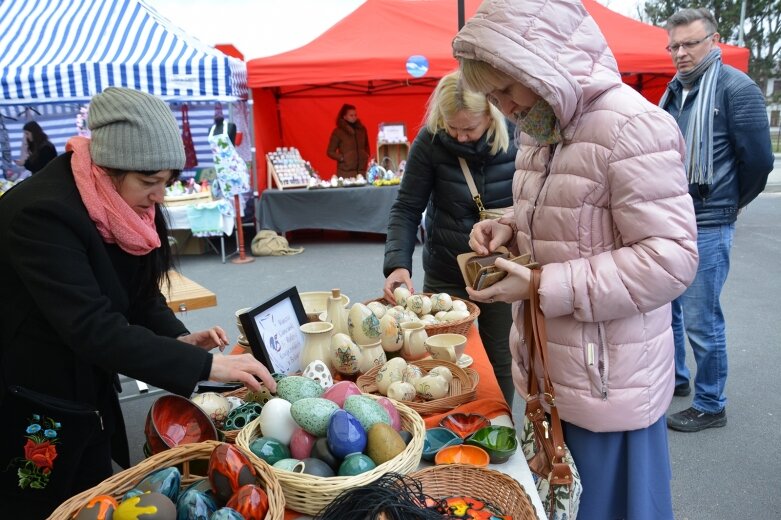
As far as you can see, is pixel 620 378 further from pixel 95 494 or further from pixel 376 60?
pixel 376 60

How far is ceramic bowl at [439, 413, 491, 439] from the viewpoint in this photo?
1.41m

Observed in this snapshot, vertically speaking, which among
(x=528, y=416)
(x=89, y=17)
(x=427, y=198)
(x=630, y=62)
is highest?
(x=89, y=17)

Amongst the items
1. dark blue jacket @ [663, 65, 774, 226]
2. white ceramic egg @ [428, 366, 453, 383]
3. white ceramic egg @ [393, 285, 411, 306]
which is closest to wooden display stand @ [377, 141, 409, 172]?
dark blue jacket @ [663, 65, 774, 226]

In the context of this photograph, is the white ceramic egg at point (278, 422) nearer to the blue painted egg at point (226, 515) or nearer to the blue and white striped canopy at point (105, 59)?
the blue painted egg at point (226, 515)

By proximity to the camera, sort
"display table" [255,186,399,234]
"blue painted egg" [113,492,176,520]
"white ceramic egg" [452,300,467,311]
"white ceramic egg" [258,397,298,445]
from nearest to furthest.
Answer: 1. "blue painted egg" [113,492,176,520]
2. "white ceramic egg" [258,397,298,445]
3. "white ceramic egg" [452,300,467,311]
4. "display table" [255,186,399,234]

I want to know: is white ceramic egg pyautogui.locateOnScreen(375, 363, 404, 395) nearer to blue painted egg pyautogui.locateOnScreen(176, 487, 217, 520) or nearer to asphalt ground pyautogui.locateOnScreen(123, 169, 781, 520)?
blue painted egg pyautogui.locateOnScreen(176, 487, 217, 520)

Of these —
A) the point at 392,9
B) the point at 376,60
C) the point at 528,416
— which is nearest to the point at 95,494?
the point at 528,416

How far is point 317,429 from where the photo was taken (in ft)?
3.89

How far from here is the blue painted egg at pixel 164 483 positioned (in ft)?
3.24

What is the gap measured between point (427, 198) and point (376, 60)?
521cm

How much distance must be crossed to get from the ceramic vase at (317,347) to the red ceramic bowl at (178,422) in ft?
1.28

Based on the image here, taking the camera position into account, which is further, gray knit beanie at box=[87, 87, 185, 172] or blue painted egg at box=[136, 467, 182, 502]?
gray knit beanie at box=[87, 87, 185, 172]

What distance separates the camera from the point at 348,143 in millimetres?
8266

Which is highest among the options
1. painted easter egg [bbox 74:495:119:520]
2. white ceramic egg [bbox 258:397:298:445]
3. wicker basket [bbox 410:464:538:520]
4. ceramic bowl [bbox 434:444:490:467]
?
painted easter egg [bbox 74:495:119:520]
